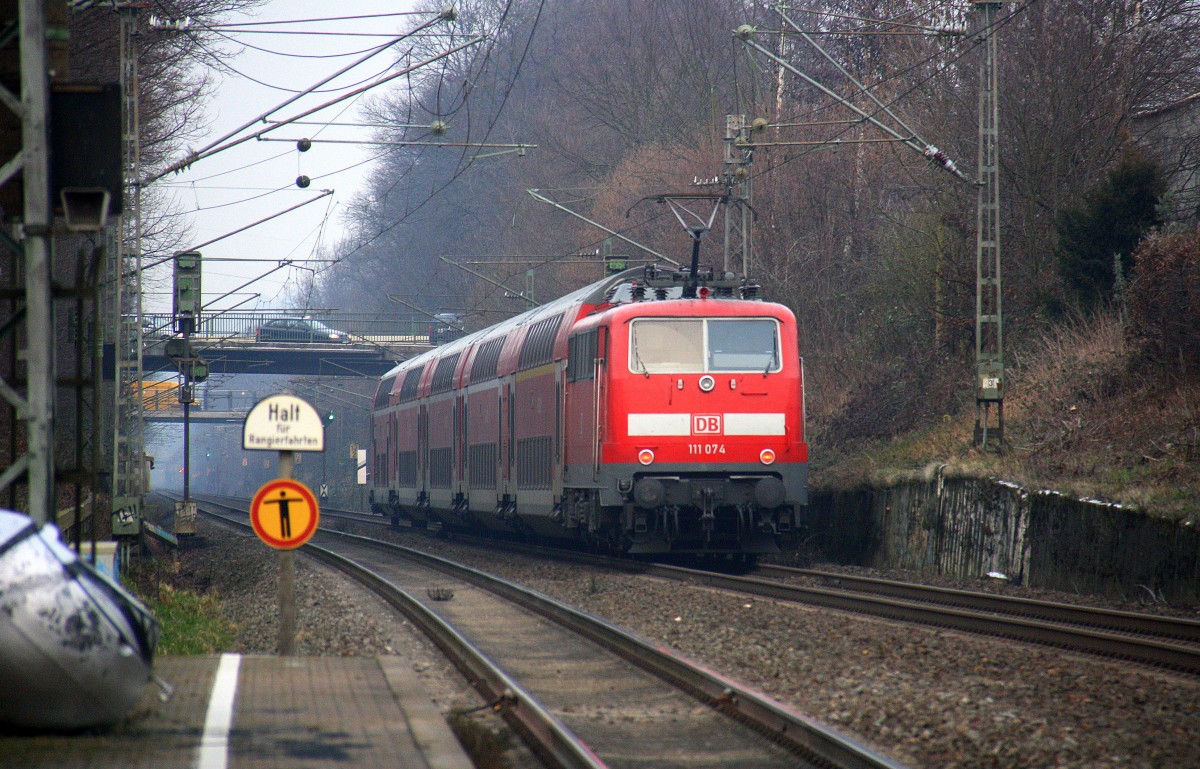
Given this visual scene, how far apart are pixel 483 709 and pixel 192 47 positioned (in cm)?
2507

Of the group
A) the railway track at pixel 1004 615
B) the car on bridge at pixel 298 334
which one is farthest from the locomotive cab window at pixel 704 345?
the car on bridge at pixel 298 334

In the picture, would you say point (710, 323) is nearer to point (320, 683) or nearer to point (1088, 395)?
point (1088, 395)

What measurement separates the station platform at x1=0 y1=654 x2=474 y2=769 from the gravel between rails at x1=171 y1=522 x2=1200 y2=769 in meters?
1.59

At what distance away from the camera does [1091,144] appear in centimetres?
2353

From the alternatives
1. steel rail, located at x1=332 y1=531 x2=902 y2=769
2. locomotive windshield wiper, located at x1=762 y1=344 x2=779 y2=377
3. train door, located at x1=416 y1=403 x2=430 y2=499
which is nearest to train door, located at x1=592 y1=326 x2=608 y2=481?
locomotive windshield wiper, located at x1=762 y1=344 x2=779 y2=377

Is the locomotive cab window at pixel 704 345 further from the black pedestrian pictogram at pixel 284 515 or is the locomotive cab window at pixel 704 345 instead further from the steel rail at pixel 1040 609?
the black pedestrian pictogram at pixel 284 515

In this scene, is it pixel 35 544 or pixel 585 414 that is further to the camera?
pixel 585 414

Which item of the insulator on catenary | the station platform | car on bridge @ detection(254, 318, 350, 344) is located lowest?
the station platform

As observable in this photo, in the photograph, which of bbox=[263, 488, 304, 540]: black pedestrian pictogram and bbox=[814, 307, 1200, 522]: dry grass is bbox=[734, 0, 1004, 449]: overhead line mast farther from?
bbox=[263, 488, 304, 540]: black pedestrian pictogram

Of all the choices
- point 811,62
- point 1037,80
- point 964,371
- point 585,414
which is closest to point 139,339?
point 585,414

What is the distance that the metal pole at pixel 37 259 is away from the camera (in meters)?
7.11

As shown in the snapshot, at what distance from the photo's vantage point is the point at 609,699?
897 cm

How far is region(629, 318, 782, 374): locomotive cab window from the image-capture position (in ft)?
56.6

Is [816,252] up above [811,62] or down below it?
below
